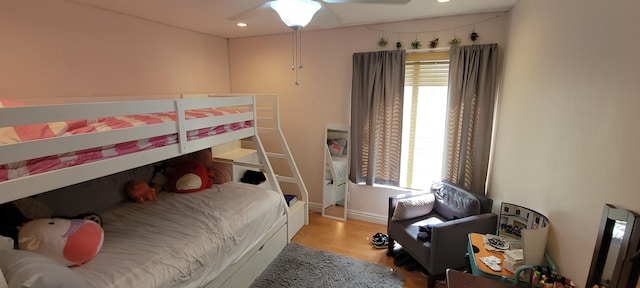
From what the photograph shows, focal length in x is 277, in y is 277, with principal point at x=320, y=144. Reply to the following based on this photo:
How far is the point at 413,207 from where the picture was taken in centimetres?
259

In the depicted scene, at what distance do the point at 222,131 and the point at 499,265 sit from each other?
2.15m

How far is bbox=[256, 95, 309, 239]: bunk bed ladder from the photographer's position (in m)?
3.03

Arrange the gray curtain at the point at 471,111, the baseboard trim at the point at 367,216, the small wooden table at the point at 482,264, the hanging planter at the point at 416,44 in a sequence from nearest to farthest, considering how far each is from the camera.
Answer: the small wooden table at the point at 482,264, the gray curtain at the point at 471,111, the hanging planter at the point at 416,44, the baseboard trim at the point at 367,216

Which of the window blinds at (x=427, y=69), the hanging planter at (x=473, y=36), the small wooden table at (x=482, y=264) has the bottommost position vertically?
the small wooden table at (x=482, y=264)

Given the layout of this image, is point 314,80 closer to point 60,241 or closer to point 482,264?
point 482,264

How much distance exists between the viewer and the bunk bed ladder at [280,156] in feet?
9.94

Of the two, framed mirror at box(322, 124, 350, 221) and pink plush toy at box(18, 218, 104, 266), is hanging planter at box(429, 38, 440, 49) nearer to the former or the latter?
framed mirror at box(322, 124, 350, 221)

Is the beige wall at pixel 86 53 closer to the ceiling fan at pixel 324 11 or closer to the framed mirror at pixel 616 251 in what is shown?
the ceiling fan at pixel 324 11

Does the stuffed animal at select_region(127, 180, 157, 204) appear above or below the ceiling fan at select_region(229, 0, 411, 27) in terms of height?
below

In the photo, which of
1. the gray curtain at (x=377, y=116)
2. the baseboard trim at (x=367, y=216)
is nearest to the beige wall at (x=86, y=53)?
the gray curtain at (x=377, y=116)

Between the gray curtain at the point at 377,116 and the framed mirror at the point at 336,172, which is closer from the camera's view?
the gray curtain at the point at 377,116

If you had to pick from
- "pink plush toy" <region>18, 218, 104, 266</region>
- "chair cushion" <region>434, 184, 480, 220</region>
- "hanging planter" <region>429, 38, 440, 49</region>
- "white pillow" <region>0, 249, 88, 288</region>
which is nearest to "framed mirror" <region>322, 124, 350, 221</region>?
"chair cushion" <region>434, 184, 480, 220</region>

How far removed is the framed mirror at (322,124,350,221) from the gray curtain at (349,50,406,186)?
0.49ft

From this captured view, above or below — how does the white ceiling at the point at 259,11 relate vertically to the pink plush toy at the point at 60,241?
above
